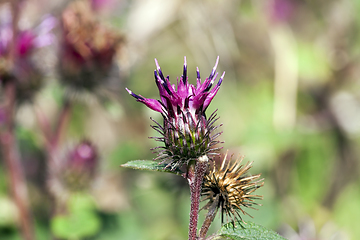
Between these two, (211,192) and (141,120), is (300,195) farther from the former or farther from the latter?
(211,192)

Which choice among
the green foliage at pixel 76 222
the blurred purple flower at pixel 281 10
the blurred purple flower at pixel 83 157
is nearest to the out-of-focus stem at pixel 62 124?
the blurred purple flower at pixel 83 157

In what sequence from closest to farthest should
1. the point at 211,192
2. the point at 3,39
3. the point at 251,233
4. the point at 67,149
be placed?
the point at 251,233 < the point at 211,192 < the point at 3,39 < the point at 67,149

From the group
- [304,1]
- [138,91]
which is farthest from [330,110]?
[138,91]

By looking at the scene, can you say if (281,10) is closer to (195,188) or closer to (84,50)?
(84,50)

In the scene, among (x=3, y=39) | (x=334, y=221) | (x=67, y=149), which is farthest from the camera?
(x=334, y=221)

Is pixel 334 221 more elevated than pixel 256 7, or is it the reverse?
pixel 256 7

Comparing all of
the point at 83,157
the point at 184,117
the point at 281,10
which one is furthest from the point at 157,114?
the point at 281,10
